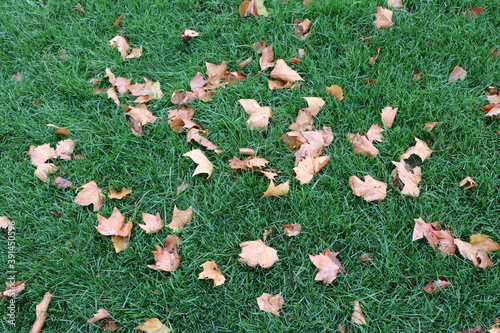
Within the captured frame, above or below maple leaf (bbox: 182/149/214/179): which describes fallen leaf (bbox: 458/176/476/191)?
above

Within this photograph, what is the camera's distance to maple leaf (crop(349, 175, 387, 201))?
7.41 feet

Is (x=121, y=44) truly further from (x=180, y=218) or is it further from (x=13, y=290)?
(x=13, y=290)

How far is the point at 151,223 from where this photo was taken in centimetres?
228

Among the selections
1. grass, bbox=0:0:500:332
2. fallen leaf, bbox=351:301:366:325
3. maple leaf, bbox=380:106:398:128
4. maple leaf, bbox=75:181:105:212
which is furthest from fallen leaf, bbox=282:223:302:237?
maple leaf, bbox=75:181:105:212

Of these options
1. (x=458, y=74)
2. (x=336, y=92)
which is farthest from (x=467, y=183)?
(x=336, y=92)

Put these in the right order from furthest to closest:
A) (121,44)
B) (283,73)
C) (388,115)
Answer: (121,44) < (283,73) < (388,115)

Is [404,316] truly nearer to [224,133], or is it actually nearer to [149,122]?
[224,133]

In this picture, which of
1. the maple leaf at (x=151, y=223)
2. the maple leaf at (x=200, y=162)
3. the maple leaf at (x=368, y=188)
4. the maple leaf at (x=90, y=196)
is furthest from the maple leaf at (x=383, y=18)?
the maple leaf at (x=90, y=196)

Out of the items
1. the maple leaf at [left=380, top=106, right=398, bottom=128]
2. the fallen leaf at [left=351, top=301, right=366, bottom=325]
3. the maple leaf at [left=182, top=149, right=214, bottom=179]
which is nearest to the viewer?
the fallen leaf at [left=351, top=301, right=366, bottom=325]

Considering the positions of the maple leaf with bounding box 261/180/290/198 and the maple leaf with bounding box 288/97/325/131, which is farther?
the maple leaf with bounding box 288/97/325/131

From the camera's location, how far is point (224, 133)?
2.63 metres

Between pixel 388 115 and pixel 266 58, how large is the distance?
0.92 metres

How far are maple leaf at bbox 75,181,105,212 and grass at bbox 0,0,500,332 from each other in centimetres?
5

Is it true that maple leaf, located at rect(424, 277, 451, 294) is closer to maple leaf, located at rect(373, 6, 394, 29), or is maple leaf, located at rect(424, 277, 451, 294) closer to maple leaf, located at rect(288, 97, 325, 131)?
maple leaf, located at rect(288, 97, 325, 131)
